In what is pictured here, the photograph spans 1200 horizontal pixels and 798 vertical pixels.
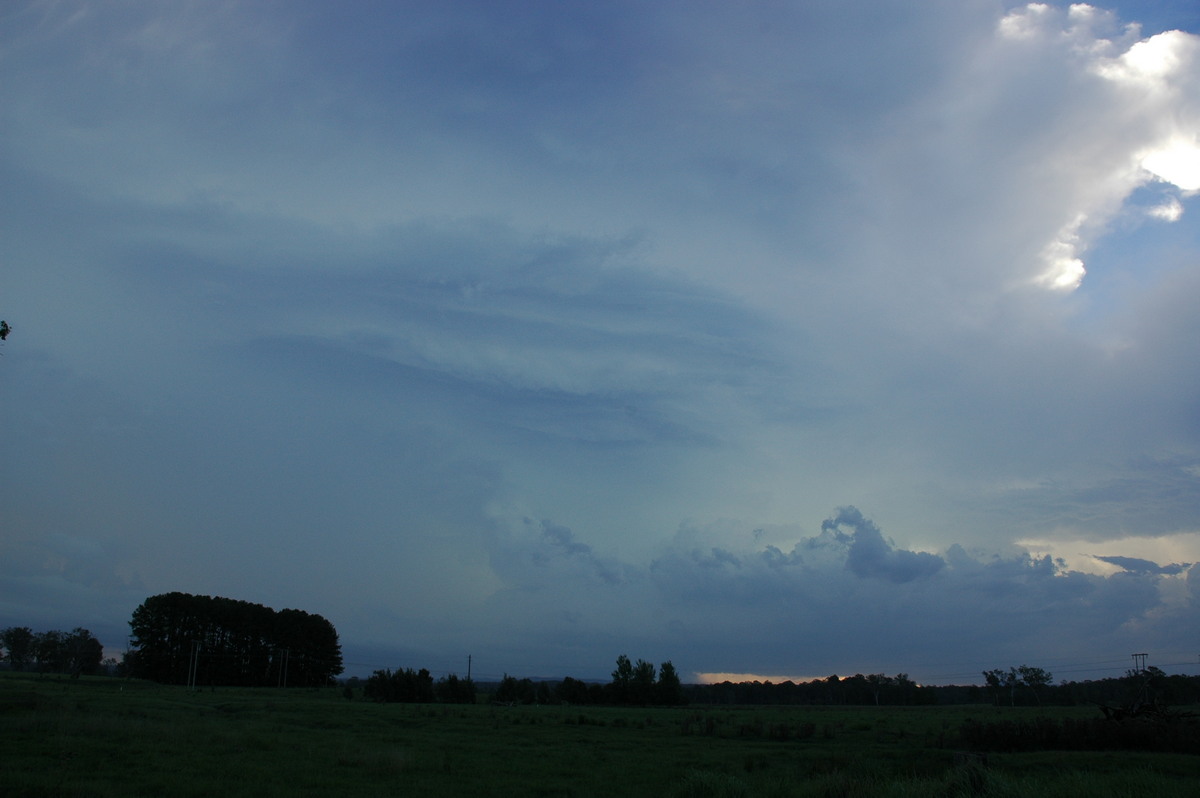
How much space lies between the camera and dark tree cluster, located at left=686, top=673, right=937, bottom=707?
13962 centimetres

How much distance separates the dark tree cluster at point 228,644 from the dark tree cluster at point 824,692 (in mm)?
72603

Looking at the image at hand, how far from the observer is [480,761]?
28000 mm

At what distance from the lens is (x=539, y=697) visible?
356 ft

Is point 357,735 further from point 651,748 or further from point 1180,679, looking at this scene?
point 1180,679

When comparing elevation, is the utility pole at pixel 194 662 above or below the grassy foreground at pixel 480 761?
below

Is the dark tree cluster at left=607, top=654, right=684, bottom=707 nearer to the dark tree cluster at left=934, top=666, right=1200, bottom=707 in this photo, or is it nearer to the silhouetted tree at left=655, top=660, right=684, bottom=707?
the silhouetted tree at left=655, top=660, right=684, bottom=707

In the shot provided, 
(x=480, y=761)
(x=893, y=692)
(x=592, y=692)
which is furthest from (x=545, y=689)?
(x=480, y=761)

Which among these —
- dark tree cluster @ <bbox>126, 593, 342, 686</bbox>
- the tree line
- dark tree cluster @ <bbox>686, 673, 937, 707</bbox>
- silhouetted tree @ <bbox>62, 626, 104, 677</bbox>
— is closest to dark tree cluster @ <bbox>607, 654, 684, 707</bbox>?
the tree line

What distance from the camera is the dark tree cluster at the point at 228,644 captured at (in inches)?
4572

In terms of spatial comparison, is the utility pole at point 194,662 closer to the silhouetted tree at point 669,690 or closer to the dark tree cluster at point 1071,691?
the silhouetted tree at point 669,690

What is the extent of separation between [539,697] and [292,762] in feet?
295

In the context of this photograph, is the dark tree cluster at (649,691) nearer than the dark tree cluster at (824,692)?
Yes

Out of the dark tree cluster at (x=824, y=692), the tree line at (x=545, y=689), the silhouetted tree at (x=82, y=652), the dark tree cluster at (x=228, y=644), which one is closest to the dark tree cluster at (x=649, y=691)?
the tree line at (x=545, y=689)

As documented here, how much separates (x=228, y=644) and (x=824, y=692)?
376ft
